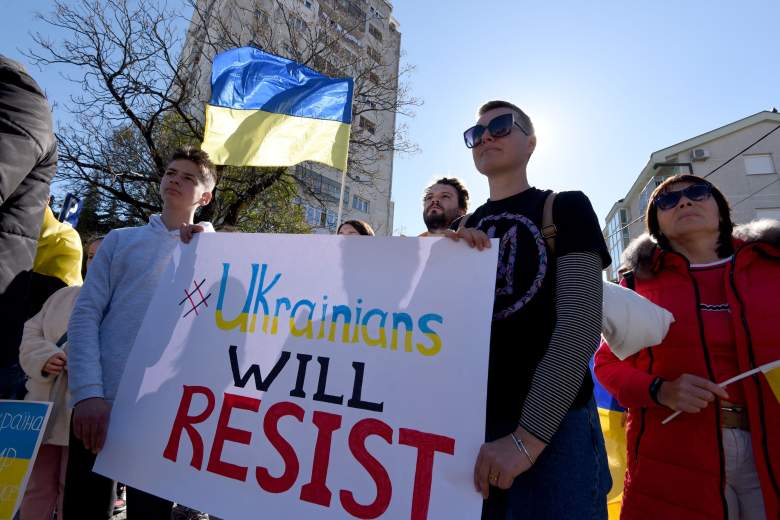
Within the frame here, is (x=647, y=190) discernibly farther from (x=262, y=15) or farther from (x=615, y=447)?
(x=615, y=447)

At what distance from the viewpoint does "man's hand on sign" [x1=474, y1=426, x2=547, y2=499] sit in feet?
3.46

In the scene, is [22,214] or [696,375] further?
[696,375]

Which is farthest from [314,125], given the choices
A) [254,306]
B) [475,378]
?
[475,378]

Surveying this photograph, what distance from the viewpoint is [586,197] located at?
53.9 inches

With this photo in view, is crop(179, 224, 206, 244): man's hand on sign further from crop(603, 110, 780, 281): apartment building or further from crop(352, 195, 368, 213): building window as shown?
crop(352, 195, 368, 213): building window

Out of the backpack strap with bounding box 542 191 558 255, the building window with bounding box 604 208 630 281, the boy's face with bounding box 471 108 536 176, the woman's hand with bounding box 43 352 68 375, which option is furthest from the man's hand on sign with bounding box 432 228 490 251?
the building window with bounding box 604 208 630 281

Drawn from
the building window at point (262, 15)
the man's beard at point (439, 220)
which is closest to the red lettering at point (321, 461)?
the man's beard at point (439, 220)

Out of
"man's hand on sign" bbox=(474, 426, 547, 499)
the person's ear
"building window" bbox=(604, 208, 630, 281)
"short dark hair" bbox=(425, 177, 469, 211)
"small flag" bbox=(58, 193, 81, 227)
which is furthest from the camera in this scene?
"building window" bbox=(604, 208, 630, 281)

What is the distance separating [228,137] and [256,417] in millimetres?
3057

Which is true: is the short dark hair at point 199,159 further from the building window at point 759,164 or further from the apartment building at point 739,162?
the building window at point 759,164

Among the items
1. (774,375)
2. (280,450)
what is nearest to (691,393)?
(774,375)

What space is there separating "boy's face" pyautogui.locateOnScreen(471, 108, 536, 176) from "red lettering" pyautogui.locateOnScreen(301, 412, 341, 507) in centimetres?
108

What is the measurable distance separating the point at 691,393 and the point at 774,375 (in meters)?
0.27

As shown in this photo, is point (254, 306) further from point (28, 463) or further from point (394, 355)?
point (28, 463)
